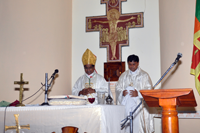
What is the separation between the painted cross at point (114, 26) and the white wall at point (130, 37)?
0.40ft

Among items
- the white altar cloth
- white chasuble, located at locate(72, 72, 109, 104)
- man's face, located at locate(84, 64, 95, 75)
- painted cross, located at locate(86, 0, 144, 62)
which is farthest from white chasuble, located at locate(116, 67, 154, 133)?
the white altar cloth

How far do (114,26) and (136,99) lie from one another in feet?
8.35

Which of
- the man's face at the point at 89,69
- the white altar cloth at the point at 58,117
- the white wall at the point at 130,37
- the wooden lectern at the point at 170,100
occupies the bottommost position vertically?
the white altar cloth at the point at 58,117

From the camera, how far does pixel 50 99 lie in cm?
298

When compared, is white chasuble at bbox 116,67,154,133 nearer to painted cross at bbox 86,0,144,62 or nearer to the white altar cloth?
painted cross at bbox 86,0,144,62

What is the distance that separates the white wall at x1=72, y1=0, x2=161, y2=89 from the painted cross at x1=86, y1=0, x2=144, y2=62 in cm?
12

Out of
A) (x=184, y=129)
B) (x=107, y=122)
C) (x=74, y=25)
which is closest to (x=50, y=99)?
(x=107, y=122)

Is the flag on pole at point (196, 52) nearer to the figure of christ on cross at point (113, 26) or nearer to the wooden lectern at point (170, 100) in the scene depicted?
the wooden lectern at point (170, 100)

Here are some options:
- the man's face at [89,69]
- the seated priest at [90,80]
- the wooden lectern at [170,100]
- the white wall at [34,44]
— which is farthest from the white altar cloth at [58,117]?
the man's face at [89,69]

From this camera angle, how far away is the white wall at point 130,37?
646 cm

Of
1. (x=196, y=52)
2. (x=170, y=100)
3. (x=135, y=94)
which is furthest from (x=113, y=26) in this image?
(x=170, y=100)

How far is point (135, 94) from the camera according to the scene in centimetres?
507

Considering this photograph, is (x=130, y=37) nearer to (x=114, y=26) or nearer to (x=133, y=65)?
(x=114, y=26)

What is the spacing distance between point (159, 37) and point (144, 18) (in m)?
0.70
